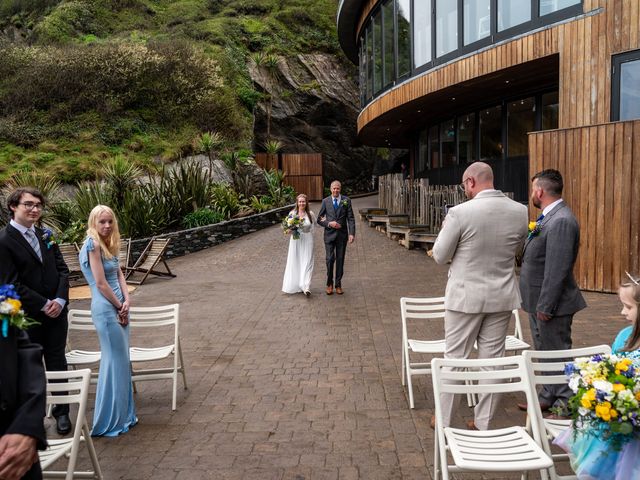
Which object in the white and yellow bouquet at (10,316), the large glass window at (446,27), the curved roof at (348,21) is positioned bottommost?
the white and yellow bouquet at (10,316)

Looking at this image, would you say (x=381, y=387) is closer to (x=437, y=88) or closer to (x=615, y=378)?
(x=615, y=378)

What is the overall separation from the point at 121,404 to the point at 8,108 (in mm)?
23713

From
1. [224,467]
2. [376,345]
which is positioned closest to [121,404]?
[224,467]

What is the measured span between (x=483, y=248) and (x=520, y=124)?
12.3 meters

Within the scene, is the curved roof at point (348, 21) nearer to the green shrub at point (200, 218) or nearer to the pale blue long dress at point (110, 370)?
the green shrub at point (200, 218)

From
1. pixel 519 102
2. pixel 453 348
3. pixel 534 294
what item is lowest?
pixel 453 348

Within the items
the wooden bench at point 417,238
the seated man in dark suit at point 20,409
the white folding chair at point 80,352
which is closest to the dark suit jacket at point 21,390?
the seated man in dark suit at point 20,409

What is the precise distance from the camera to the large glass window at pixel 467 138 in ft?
56.5

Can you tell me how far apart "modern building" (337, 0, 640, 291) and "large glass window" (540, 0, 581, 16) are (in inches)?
0.8

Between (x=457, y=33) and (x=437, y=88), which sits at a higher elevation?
(x=457, y=33)

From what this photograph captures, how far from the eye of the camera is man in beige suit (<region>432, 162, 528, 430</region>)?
4.00 m

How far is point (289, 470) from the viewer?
3777 millimetres

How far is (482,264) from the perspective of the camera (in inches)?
159

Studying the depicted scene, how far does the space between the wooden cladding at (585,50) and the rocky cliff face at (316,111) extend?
69.1 feet
